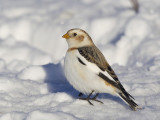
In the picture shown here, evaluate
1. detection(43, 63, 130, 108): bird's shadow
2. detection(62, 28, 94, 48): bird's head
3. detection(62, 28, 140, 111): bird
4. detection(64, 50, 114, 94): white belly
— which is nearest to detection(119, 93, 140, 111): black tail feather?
detection(62, 28, 140, 111): bird

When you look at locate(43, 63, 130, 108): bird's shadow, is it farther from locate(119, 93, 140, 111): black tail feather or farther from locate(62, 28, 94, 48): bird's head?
locate(62, 28, 94, 48): bird's head

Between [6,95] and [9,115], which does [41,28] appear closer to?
[6,95]

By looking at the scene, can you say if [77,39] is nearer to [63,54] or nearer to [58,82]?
[58,82]

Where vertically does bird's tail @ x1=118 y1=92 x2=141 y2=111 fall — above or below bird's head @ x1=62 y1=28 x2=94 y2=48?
below

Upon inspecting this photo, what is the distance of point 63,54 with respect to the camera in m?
6.98

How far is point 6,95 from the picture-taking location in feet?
15.0

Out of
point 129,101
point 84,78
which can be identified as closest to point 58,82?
point 84,78

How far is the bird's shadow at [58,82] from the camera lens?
4.63 metres

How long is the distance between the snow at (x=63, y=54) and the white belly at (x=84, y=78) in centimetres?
16

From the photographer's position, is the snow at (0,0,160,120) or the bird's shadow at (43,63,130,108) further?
the bird's shadow at (43,63,130,108)

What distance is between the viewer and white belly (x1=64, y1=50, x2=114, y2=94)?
13.8ft

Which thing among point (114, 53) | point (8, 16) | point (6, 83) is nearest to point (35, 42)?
point (8, 16)

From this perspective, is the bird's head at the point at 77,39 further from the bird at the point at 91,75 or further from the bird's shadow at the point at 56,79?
the bird's shadow at the point at 56,79

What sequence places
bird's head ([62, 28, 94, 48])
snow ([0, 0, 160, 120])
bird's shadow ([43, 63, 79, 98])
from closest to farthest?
snow ([0, 0, 160, 120]) → bird's head ([62, 28, 94, 48]) → bird's shadow ([43, 63, 79, 98])
